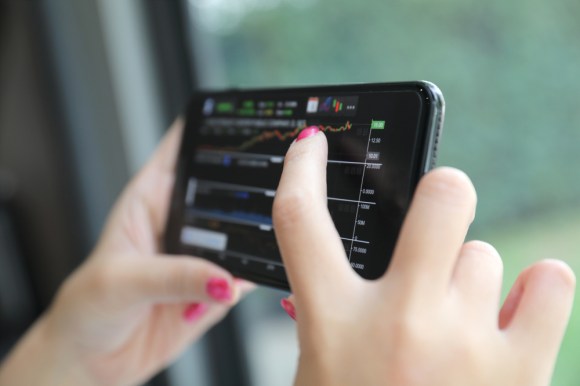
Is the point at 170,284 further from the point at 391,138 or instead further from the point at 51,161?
the point at 51,161

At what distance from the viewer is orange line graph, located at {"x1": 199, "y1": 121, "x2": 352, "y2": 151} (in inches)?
22.2

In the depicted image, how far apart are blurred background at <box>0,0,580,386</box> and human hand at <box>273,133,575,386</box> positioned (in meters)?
0.34

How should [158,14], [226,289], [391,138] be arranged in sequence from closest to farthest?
[391,138] < [226,289] < [158,14]

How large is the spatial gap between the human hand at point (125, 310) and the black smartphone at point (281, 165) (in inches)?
1.8

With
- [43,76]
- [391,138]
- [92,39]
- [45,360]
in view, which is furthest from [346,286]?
[43,76]

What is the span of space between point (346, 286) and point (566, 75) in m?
0.46

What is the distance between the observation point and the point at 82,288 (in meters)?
0.79

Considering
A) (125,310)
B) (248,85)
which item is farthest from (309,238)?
(248,85)

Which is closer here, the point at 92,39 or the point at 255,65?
the point at 255,65

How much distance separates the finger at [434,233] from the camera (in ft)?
1.22

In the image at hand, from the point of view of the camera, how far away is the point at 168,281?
28.5 inches

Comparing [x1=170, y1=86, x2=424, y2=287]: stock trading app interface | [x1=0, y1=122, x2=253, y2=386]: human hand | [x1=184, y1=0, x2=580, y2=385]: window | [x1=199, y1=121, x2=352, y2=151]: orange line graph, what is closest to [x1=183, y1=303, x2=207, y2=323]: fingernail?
[x1=0, y1=122, x2=253, y2=386]: human hand

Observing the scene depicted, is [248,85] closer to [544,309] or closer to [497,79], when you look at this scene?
[497,79]

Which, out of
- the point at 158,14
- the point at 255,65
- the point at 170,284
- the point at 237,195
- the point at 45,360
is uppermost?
the point at 158,14
